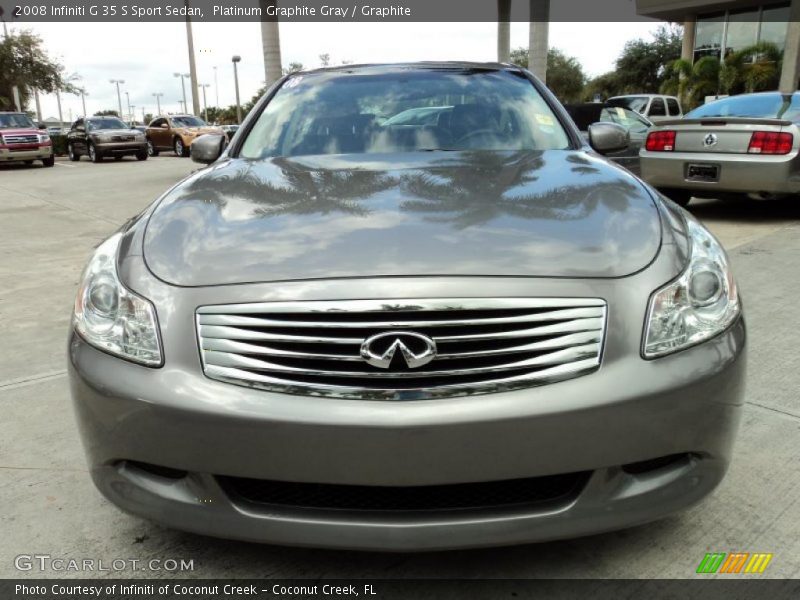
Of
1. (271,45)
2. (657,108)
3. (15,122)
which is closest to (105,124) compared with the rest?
(15,122)

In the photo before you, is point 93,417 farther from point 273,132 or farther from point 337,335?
point 273,132

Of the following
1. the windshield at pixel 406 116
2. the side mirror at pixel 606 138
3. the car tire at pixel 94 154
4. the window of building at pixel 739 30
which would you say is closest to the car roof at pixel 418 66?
the windshield at pixel 406 116

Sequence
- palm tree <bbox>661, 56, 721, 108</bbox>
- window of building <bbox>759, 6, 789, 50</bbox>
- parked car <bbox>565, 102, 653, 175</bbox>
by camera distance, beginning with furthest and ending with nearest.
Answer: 1. window of building <bbox>759, 6, 789, 50</bbox>
2. palm tree <bbox>661, 56, 721, 108</bbox>
3. parked car <bbox>565, 102, 653, 175</bbox>

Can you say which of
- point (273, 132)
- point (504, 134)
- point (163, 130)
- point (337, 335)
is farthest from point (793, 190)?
point (163, 130)

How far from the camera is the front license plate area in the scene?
6820mm

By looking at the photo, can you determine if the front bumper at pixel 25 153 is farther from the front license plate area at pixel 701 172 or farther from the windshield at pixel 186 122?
the front license plate area at pixel 701 172

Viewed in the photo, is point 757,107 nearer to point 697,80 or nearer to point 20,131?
point 697,80

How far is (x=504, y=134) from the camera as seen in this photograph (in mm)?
3021

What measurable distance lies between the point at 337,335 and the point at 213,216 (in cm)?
68

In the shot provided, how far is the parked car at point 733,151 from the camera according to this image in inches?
256

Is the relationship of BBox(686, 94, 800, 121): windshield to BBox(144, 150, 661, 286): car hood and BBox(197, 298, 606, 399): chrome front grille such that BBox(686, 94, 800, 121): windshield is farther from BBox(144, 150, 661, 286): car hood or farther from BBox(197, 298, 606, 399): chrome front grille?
BBox(197, 298, 606, 399): chrome front grille

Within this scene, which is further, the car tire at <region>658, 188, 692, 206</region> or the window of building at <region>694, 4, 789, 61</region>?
the window of building at <region>694, 4, 789, 61</region>

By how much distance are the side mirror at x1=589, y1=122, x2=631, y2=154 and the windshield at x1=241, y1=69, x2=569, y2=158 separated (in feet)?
0.98

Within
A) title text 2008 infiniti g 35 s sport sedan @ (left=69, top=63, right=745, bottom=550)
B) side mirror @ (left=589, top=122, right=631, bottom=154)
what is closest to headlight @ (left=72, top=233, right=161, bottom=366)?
title text 2008 infiniti g 35 s sport sedan @ (left=69, top=63, right=745, bottom=550)
